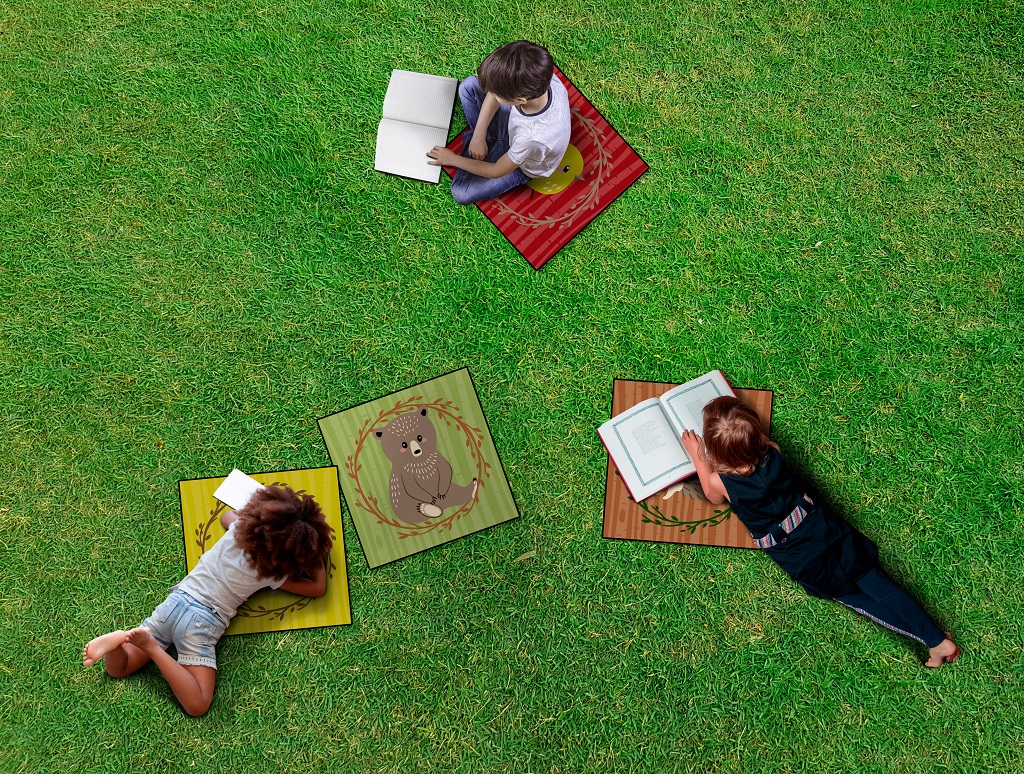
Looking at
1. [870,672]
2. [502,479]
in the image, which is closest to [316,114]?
[502,479]

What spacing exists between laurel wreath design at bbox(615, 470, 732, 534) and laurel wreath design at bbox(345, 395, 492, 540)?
619mm

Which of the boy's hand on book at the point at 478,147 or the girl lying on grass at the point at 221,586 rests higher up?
the boy's hand on book at the point at 478,147

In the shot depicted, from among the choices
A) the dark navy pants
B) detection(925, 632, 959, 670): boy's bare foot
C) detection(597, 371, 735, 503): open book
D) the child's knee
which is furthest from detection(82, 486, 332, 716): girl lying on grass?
detection(925, 632, 959, 670): boy's bare foot

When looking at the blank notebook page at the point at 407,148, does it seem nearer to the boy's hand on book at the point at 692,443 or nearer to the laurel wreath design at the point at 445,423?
the laurel wreath design at the point at 445,423

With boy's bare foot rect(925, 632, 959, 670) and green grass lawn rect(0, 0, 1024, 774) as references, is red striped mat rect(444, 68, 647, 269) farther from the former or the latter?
boy's bare foot rect(925, 632, 959, 670)

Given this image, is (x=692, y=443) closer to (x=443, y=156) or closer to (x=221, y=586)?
(x=443, y=156)

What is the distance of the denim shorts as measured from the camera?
252 cm

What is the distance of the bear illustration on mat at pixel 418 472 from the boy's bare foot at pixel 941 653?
1.85 metres

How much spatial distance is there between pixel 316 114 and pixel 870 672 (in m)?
3.17

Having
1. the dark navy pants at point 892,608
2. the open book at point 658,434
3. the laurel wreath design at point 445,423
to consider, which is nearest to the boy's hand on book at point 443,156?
the laurel wreath design at point 445,423

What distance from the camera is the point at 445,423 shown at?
273 centimetres

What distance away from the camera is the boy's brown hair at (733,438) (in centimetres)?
245

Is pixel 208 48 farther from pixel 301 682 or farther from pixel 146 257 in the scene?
pixel 301 682

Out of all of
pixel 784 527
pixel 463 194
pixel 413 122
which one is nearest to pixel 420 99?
pixel 413 122
